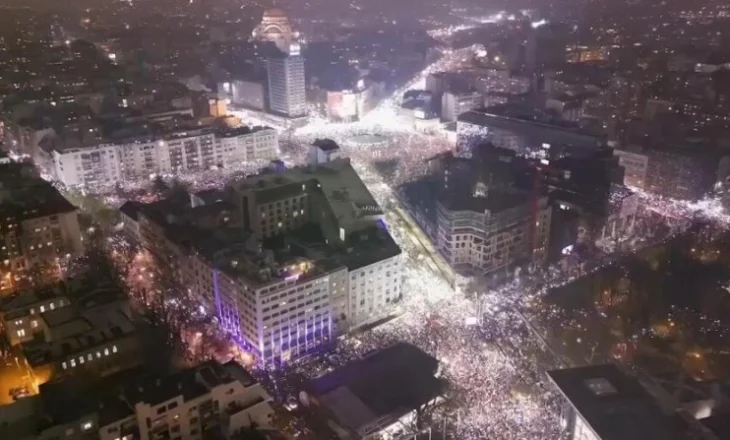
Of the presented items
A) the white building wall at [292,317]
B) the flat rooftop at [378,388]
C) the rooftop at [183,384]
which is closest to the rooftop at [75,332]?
the rooftop at [183,384]

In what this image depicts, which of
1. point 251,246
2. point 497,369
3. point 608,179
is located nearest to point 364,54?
point 608,179

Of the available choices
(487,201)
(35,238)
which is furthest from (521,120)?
(35,238)

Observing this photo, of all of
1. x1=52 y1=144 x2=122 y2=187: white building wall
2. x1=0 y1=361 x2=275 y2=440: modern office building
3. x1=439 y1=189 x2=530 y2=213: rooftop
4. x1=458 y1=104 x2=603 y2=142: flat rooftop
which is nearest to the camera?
x1=0 y1=361 x2=275 y2=440: modern office building

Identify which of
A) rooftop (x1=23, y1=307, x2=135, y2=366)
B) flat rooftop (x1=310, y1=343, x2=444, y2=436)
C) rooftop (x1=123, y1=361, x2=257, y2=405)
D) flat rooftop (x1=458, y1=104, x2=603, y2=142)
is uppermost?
rooftop (x1=123, y1=361, x2=257, y2=405)

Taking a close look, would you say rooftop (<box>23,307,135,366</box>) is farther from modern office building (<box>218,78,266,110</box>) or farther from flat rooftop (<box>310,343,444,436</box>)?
modern office building (<box>218,78,266,110</box>)

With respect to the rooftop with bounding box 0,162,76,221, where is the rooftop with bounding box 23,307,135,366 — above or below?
below

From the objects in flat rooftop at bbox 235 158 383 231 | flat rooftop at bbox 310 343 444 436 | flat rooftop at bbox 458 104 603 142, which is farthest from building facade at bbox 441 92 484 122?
flat rooftop at bbox 310 343 444 436

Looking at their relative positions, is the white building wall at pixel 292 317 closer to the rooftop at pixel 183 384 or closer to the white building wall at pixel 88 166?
the rooftop at pixel 183 384
